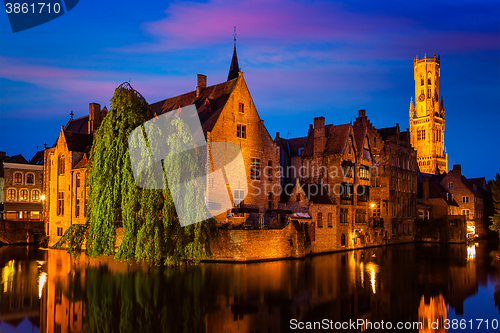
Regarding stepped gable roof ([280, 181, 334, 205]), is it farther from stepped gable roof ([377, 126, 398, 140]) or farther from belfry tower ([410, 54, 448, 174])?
belfry tower ([410, 54, 448, 174])

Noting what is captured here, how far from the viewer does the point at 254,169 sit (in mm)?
43656

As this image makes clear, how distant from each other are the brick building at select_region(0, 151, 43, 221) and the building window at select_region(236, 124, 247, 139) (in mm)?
32593

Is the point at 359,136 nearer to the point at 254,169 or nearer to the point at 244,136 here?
the point at 254,169

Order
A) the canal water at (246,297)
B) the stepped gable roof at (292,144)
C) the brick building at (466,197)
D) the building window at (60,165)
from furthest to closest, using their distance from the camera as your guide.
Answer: the brick building at (466,197) < the stepped gable roof at (292,144) < the building window at (60,165) < the canal water at (246,297)

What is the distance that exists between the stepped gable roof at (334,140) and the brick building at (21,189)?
120 ft

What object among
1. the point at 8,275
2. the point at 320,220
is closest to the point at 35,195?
the point at 8,275

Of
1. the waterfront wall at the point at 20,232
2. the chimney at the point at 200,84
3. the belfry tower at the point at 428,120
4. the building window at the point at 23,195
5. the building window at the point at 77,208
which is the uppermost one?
the belfry tower at the point at 428,120

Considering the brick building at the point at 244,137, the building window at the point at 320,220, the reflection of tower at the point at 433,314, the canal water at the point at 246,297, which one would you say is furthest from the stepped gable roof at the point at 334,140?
the reflection of tower at the point at 433,314

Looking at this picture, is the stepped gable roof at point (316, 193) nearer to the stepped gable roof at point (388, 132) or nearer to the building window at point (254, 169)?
the building window at point (254, 169)

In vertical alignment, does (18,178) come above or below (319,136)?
below

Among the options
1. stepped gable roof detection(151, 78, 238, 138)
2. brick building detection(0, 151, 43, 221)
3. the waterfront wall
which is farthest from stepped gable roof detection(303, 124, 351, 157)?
brick building detection(0, 151, 43, 221)

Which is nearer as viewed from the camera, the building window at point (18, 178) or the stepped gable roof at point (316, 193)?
the stepped gable roof at point (316, 193)

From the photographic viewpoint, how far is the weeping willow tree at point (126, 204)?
26516 millimetres

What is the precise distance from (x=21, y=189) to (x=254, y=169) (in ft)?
115
